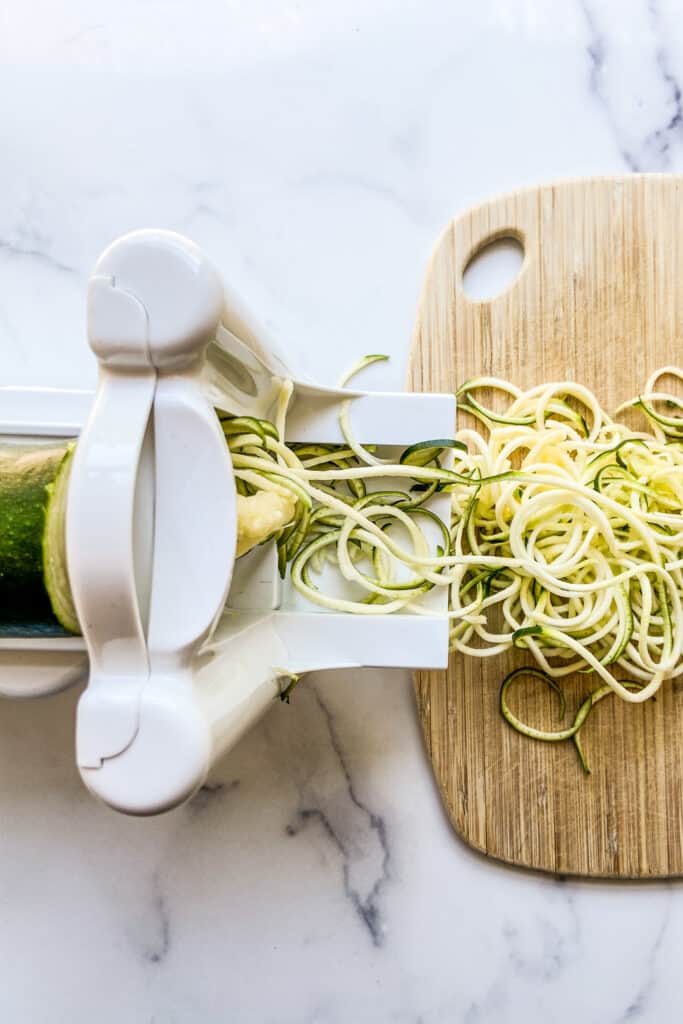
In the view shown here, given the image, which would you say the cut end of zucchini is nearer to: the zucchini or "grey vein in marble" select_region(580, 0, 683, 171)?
the zucchini

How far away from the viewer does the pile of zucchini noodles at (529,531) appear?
85 cm

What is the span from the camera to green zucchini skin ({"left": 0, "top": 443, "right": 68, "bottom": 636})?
24.8 inches

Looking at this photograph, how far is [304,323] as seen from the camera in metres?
1.06

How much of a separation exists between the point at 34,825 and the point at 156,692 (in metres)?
0.60

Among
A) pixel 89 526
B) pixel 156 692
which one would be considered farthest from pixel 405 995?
pixel 89 526

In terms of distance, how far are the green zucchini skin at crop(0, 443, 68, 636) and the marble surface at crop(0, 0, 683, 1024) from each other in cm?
42

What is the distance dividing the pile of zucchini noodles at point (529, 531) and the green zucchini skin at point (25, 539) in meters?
0.22

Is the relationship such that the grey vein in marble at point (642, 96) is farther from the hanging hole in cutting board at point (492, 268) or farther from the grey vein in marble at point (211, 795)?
the grey vein in marble at point (211, 795)

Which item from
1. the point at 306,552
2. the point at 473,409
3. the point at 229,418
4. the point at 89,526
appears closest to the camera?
the point at 89,526

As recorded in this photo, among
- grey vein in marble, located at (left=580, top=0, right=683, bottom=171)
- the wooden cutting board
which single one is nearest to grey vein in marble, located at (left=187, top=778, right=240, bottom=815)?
the wooden cutting board

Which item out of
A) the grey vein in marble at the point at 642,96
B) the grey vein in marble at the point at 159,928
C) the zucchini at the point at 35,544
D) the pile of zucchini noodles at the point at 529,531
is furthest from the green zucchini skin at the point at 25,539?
the grey vein in marble at the point at 642,96

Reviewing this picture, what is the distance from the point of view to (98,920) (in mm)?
1047

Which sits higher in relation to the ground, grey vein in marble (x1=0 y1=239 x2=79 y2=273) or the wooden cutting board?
grey vein in marble (x1=0 y1=239 x2=79 y2=273)

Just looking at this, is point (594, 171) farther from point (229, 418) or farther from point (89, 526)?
point (89, 526)
